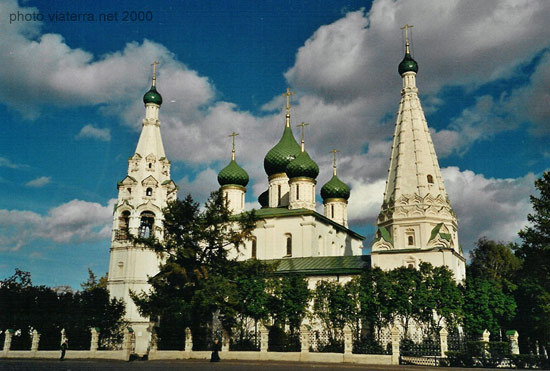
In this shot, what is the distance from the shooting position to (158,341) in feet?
81.6

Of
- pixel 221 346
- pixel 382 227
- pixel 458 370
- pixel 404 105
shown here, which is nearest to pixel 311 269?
pixel 382 227

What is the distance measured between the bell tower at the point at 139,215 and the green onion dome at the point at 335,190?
12.0 meters

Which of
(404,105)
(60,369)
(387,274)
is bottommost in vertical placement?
(60,369)

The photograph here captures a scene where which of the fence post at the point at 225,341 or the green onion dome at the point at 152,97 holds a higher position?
the green onion dome at the point at 152,97

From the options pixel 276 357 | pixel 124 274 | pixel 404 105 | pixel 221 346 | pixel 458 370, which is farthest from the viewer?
pixel 124 274

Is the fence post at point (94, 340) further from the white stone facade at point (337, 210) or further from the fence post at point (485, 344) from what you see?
the white stone facade at point (337, 210)

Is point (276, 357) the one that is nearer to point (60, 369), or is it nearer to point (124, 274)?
point (60, 369)

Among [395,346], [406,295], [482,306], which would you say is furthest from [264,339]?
[482,306]

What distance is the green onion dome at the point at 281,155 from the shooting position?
133 ft

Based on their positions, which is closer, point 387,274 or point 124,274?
point 387,274

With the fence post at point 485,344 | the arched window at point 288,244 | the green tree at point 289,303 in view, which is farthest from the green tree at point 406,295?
the arched window at point 288,244

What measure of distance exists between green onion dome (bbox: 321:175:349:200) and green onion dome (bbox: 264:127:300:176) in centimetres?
403

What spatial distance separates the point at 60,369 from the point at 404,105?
23.1 meters

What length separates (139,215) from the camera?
1446 inches
